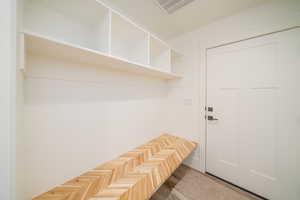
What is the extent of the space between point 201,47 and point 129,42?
118cm

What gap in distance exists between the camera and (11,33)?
0.47m

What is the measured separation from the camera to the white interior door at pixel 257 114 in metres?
1.17

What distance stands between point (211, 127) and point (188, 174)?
2.82ft

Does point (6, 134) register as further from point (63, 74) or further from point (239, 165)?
Answer: point (239, 165)

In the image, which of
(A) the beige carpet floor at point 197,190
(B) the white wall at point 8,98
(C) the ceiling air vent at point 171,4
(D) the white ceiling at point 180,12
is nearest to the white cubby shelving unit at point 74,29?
(B) the white wall at point 8,98

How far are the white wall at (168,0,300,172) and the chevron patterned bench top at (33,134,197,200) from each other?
523 millimetres

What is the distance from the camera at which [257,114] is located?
1.35m

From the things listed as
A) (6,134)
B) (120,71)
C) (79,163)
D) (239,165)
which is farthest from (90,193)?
(239,165)

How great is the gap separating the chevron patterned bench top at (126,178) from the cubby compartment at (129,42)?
124cm

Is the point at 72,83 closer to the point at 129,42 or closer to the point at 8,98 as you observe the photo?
the point at 8,98

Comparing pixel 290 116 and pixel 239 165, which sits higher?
pixel 290 116

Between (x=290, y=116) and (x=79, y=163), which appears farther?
(x=290, y=116)

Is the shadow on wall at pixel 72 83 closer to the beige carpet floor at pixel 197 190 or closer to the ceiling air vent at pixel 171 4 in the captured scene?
the ceiling air vent at pixel 171 4

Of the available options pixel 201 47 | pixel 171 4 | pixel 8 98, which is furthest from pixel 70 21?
pixel 201 47
